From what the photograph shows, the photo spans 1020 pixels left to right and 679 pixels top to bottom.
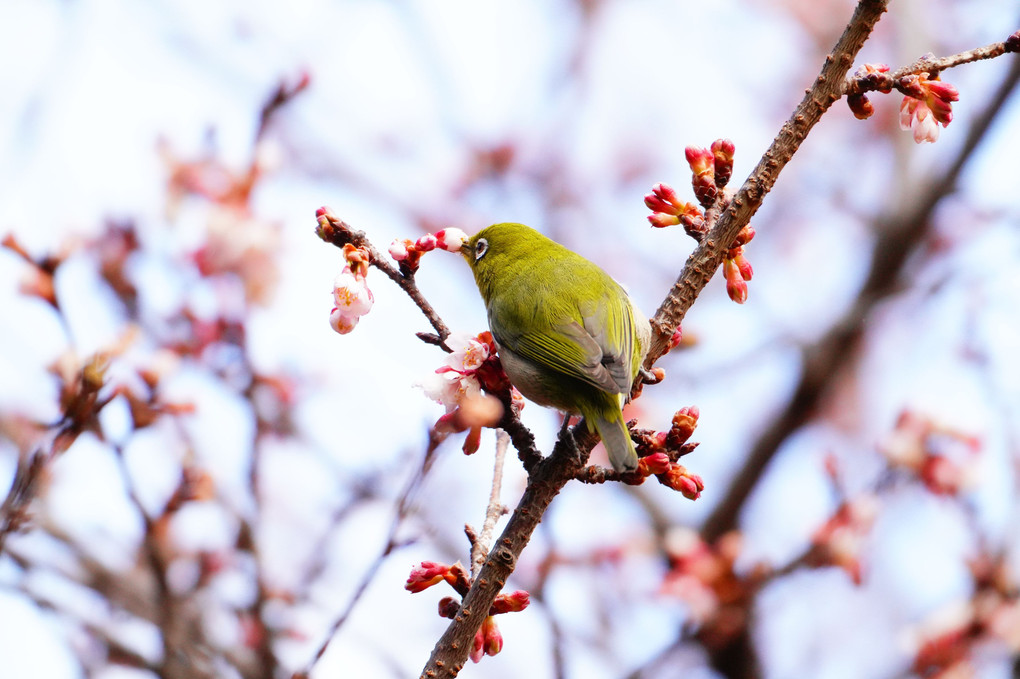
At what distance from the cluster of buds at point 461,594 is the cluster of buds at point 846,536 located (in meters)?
2.62

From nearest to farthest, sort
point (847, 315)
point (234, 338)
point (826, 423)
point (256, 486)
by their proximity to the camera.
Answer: point (256, 486) → point (234, 338) → point (847, 315) → point (826, 423)

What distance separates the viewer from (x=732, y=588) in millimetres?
4746

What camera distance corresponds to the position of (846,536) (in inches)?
170

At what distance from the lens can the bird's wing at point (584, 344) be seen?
247cm

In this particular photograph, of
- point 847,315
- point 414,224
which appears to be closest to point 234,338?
point 847,315

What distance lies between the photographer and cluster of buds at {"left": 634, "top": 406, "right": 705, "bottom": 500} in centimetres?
211

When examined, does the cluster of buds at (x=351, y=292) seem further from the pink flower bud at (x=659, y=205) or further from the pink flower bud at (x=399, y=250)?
the pink flower bud at (x=659, y=205)

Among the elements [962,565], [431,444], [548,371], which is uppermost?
[962,565]

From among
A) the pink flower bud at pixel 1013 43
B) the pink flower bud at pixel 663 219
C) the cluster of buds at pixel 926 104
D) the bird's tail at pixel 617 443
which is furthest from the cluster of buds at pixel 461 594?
the pink flower bud at pixel 1013 43

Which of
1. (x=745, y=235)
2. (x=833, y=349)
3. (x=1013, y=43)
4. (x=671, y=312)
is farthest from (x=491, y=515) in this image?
(x=833, y=349)

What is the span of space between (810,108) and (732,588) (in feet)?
11.3

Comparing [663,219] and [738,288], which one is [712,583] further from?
[663,219]

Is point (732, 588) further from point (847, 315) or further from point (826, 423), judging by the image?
point (826, 423)

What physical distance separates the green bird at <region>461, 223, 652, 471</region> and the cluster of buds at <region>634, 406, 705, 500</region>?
79 mm
